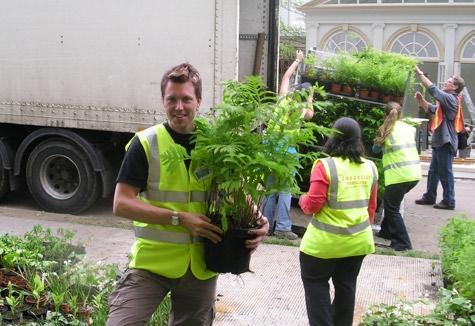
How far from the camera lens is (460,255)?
14.5 ft

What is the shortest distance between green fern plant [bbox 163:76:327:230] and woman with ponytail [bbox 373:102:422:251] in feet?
12.8

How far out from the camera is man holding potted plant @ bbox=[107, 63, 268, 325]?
109 inches

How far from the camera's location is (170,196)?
2.85 meters

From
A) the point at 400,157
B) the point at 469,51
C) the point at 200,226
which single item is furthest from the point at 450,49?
the point at 200,226

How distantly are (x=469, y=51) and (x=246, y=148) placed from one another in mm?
19626

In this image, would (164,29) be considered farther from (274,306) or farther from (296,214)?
(274,306)

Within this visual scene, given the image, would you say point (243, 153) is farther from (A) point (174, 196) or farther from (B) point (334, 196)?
(B) point (334, 196)

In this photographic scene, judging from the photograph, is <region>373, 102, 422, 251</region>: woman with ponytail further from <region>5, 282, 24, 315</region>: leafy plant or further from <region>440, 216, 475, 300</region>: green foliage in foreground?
<region>5, 282, 24, 315</region>: leafy plant

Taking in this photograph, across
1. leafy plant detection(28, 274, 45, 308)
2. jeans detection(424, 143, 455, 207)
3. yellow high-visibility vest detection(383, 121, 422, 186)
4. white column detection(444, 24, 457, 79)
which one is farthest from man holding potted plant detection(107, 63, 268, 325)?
white column detection(444, 24, 457, 79)

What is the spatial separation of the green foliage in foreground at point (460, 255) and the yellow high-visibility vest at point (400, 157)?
0.95 meters

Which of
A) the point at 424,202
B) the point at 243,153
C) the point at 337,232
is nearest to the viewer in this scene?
the point at 243,153

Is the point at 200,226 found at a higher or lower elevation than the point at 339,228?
higher

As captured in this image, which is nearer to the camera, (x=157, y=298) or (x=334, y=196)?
(x=157, y=298)

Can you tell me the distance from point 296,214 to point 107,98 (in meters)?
2.85
